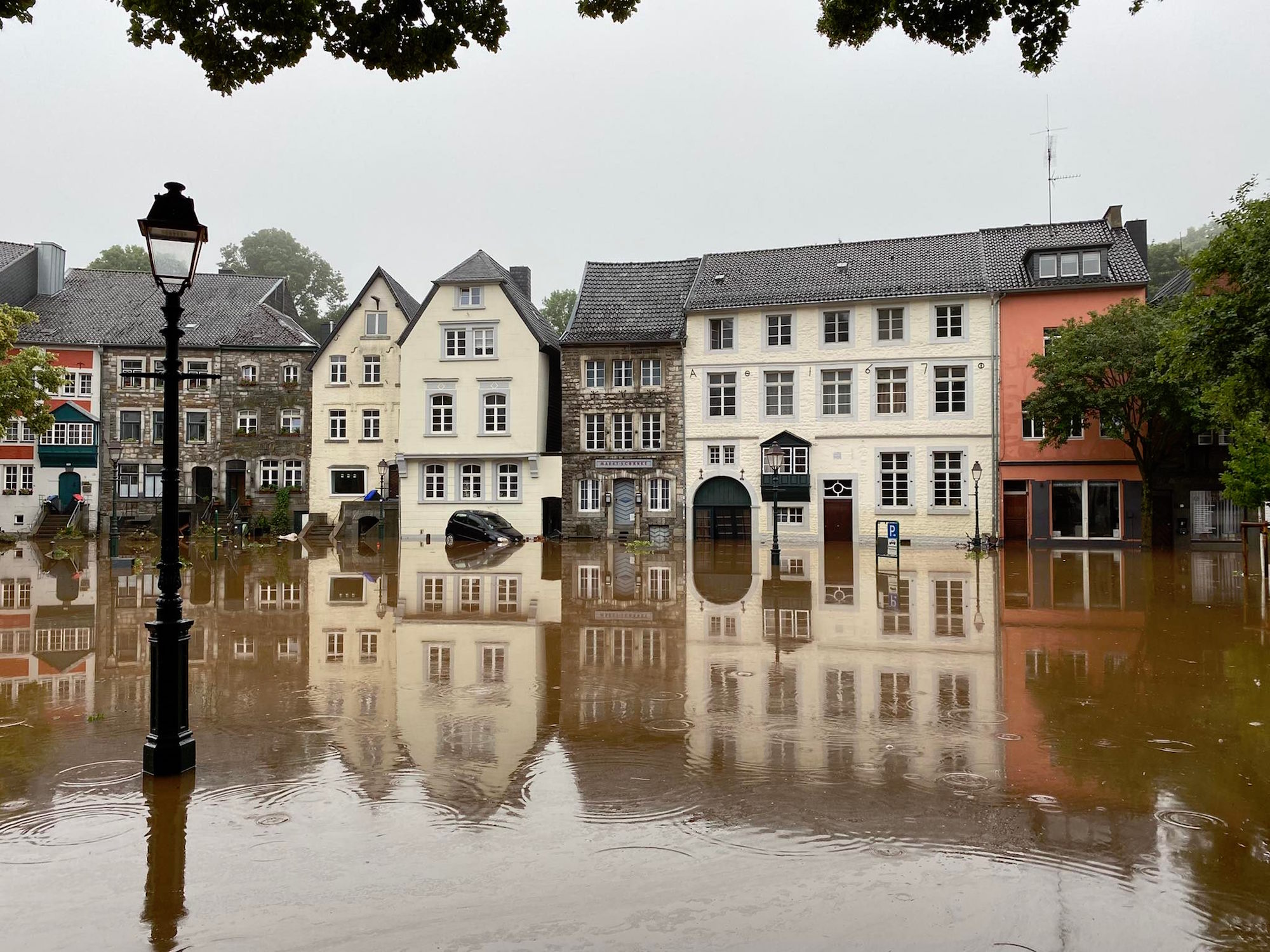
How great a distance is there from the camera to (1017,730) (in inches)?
304

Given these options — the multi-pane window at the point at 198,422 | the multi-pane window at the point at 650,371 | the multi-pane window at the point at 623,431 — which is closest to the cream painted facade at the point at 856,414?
the multi-pane window at the point at 650,371

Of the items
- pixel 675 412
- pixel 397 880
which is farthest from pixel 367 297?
pixel 397 880

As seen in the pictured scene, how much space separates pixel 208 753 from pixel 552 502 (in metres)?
31.6

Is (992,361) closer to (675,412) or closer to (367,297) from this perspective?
(675,412)

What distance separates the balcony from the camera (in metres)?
35.5

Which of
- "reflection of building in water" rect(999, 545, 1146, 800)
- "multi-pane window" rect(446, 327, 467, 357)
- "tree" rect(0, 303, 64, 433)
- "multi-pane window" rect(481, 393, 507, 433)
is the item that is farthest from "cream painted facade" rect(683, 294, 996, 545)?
"tree" rect(0, 303, 64, 433)

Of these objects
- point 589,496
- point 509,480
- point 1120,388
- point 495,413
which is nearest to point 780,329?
point 589,496

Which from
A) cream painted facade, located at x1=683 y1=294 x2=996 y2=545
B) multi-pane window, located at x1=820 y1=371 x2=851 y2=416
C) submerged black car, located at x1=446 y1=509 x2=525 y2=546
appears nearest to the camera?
cream painted facade, located at x1=683 y1=294 x2=996 y2=545

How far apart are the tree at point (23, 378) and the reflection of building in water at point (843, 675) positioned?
79.4ft

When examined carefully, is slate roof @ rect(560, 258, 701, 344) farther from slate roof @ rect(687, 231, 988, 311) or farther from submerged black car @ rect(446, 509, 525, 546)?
submerged black car @ rect(446, 509, 525, 546)

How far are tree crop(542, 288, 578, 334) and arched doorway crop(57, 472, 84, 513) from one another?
36.9 metres

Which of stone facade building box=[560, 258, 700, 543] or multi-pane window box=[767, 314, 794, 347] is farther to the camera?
stone facade building box=[560, 258, 700, 543]

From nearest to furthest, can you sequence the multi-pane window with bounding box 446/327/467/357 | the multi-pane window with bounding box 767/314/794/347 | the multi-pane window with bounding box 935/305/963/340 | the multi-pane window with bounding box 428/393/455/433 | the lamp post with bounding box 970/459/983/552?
1. the lamp post with bounding box 970/459/983/552
2. the multi-pane window with bounding box 935/305/963/340
3. the multi-pane window with bounding box 767/314/794/347
4. the multi-pane window with bounding box 446/327/467/357
5. the multi-pane window with bounding box 428/393/455/433

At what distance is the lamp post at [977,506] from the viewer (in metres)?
28.4
